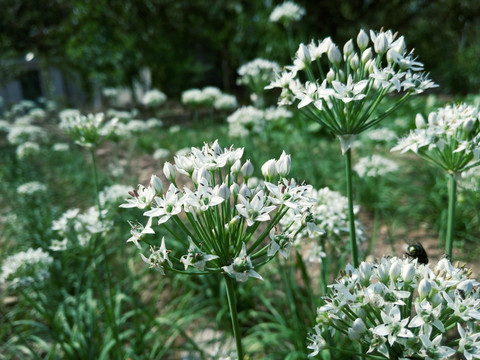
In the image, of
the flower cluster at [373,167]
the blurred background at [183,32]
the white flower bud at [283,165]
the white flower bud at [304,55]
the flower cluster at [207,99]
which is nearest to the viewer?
the white flower bud at [283,165]

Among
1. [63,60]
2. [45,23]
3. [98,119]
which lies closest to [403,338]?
[98,119]

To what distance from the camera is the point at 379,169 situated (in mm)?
3498

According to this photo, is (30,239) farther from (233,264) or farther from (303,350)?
(233,264)

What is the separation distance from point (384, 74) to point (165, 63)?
46.5 feet

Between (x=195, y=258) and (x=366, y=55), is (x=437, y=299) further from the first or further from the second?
(x=366, y=55)

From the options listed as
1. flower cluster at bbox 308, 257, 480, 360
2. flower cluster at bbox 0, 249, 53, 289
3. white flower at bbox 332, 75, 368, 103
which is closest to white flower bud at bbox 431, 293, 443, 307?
flower cluster at bbox 308, 257, 480, 360

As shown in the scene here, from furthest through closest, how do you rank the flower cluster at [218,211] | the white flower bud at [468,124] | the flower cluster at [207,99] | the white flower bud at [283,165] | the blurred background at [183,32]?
the blurred background at [183,32] < the flower cluster at [207,99] < the white flower bud at [468,124] < the white flower bud at [283,165] < the flower cluster at [218,211]

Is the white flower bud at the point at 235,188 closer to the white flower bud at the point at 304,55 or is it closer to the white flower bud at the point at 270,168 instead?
the white flower bud at the point at 270,168

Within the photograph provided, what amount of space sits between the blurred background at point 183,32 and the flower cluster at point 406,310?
38.4 feet

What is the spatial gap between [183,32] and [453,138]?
15.0m

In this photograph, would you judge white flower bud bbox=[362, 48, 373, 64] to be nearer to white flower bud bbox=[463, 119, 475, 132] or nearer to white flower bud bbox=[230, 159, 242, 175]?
white flower bud bbox=[463, 119, 475, 132]

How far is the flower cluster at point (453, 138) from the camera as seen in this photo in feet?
5.32

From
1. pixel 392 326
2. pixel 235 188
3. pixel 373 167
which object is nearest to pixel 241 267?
pixel 235 188

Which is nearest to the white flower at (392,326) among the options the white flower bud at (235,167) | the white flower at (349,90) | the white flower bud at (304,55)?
the white flower bud at (235,167)
